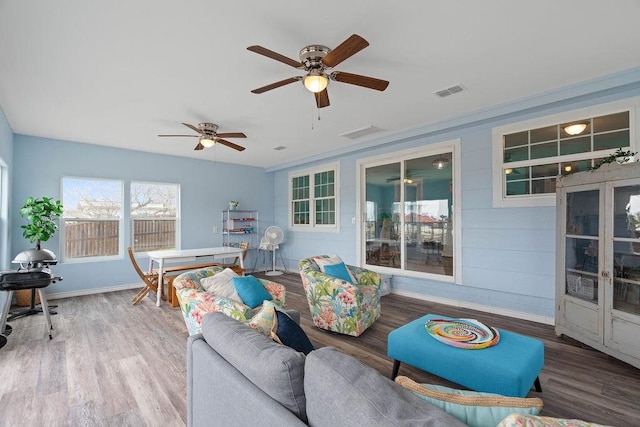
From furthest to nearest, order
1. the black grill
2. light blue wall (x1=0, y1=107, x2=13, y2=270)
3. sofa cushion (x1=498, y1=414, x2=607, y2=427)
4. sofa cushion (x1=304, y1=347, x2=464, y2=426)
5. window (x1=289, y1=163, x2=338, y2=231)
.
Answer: window (x1=289, y1=163, x2=338, y2=231) < light blue wall (x1=0, y1=107, x2=13, y2=270) < the black grill < sofa cushion (x1=304, y1=347, x2=464, y2=426) < sofa cushion (x1=498, y1=414, x2=607, y2=427)

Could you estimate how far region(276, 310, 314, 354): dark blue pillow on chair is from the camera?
159 centimetres

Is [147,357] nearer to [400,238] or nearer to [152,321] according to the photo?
[152,321]

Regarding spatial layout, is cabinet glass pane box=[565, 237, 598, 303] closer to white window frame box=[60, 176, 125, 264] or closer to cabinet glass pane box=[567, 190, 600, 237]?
cabinet glass pane box=[567, 190, 600, 237]

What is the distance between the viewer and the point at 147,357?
2873 millimetres

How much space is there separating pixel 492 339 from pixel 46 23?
155 inches

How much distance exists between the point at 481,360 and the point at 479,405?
4.18 ft

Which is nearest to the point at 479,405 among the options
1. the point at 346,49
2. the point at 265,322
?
the point at 265,322

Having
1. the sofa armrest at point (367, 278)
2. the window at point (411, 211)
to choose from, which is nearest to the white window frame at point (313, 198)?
the window at point (411, 211)

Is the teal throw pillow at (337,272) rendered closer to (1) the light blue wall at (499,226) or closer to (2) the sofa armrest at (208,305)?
(2) the sofa armrest at (208,305)

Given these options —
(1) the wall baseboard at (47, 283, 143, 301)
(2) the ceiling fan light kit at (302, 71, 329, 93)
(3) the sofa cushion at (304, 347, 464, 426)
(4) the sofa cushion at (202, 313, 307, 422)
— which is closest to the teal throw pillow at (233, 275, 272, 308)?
(4) the sofa cushion at (202, 313, 307, 422)

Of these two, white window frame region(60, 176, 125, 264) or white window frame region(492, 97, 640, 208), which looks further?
white window frame region(60, 176, 125, 264)

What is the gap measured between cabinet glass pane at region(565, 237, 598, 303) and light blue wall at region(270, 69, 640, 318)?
479mm

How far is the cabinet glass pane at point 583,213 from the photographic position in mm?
2855

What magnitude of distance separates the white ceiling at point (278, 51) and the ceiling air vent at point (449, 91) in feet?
0.27
